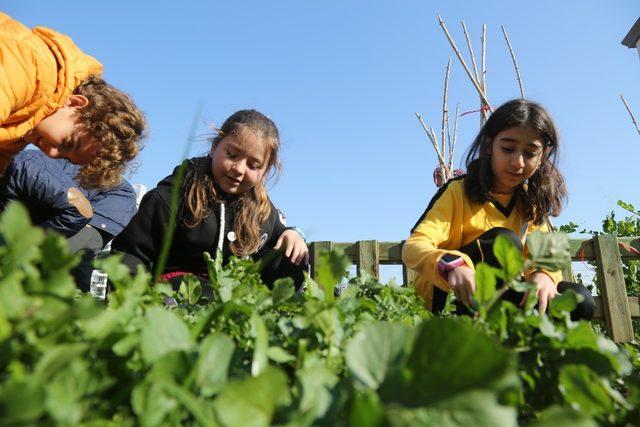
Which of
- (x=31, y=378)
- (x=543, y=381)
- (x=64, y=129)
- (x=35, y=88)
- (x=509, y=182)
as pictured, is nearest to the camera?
(x=31, y=378)

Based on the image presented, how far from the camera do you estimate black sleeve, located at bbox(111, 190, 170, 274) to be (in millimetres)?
2252

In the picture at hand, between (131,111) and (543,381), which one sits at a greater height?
(131,111)

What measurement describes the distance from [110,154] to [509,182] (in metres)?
1.99

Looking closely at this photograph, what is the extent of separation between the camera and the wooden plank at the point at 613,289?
3404mm

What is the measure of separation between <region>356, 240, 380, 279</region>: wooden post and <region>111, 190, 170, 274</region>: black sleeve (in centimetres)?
177

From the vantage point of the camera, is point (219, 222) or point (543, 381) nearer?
point (543, 381)

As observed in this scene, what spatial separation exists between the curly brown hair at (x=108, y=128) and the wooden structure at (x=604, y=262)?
54.7 inches

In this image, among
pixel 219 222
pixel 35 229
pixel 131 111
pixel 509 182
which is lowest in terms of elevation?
pixel 35 229

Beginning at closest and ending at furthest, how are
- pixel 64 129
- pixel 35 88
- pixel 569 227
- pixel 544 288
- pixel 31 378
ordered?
pixel 31 378 < pixel 544 288 < pixel 35 88 < pixel 64 129 < pixel 569 227

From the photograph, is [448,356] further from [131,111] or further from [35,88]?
[131,111]

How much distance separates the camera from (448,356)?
250mm

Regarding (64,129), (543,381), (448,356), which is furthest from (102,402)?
(64,129)

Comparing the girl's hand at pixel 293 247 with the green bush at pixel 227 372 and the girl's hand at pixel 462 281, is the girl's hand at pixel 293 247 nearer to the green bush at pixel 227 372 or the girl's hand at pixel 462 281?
the girl's hand at pixel 462 281

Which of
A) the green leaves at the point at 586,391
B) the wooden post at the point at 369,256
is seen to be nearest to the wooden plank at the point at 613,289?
the wooden post at the point at 369,256
